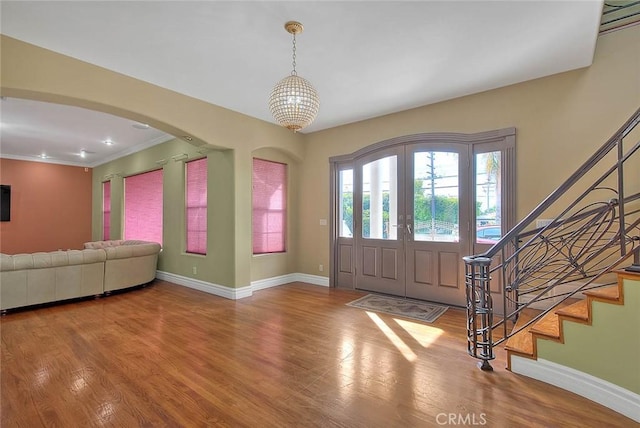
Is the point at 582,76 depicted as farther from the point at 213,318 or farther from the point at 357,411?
the point at 213,318

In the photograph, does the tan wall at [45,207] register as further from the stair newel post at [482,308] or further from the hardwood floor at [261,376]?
the stair newel post at [482,308]

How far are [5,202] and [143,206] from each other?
4006 mm

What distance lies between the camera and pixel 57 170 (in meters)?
8.66

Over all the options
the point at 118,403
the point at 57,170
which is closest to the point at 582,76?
the point at 118,403

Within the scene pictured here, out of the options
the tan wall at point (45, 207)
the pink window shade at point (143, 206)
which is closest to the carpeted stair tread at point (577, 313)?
the pink window shade at point (143, 206)

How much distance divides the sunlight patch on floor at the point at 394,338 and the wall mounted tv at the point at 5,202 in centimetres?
961

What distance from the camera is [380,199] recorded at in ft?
16.6

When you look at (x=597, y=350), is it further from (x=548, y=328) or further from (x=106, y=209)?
(x=106, y=209)

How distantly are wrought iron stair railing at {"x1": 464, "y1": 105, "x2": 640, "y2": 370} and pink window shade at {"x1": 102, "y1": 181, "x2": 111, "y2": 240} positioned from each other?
923 cm

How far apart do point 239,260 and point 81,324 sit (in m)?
2.11

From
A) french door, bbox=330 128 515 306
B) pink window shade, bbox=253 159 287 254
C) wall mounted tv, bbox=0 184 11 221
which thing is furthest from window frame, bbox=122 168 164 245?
french door, bbox=330 128 515 306

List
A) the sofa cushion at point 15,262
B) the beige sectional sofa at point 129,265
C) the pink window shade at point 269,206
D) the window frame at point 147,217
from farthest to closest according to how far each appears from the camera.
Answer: the window frame at point 147,217, the pink window shade at point 269,206, the beige sectional sofa at point 129,265, the sofa cushion at point 15,262

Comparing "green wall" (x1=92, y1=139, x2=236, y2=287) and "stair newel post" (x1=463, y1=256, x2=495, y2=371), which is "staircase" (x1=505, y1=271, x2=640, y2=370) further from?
"green wall" (x1=92, y1=139, x2=236, y2=287)

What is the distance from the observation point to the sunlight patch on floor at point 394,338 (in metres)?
2.82
